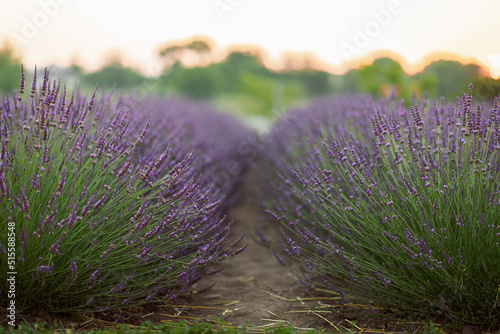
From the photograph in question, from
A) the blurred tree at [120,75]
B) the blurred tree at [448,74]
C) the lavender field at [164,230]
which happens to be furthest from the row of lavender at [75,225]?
the blurred tree at [120,75]

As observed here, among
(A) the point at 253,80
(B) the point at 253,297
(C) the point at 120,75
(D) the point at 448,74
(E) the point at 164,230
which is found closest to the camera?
(E) the point at 164,230

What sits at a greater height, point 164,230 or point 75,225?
point 75,225

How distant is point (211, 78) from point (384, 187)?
56.4ft

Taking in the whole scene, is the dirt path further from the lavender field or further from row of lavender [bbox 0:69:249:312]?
row of lavender [bbox 0:69:249:312]

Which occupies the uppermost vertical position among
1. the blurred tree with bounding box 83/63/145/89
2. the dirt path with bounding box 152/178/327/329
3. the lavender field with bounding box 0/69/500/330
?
the blurred tree with bounding box 83/63/145/89

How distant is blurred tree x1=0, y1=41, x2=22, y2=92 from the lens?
11211 millimetres

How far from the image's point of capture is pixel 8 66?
1146 centimetres

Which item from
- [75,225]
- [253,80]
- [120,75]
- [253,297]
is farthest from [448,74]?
[253,80]

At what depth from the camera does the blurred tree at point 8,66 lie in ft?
36.8

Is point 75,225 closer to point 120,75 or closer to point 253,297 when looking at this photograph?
point 253,297

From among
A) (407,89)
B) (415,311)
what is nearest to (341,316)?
(415,311)

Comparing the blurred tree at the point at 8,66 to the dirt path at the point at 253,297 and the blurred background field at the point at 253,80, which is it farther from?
the dirt path at the point at 253,297

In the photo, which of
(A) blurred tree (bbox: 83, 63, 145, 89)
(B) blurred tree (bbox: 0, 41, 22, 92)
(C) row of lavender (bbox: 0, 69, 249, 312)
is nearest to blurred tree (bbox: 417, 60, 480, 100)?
(A) blurred tree (bbox: 83, 63, 145, 89)

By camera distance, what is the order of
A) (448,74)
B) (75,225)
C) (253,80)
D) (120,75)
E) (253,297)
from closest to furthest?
(75,225), (253,297), (448,74), (120,75), (253,80)
